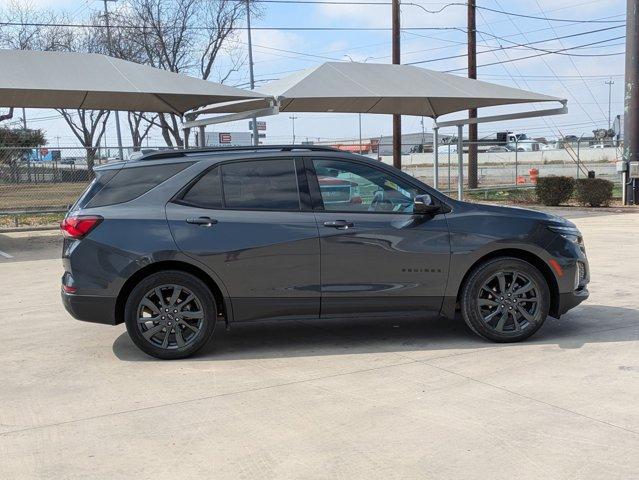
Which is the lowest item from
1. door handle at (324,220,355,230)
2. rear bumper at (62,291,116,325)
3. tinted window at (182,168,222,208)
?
rear bumper at (62,291,116,325)

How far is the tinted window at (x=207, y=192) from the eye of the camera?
18.5 ft

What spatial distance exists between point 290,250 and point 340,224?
48 centimetres

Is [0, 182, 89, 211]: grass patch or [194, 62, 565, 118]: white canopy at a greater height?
[194, 62, 565, 118]: white canopy

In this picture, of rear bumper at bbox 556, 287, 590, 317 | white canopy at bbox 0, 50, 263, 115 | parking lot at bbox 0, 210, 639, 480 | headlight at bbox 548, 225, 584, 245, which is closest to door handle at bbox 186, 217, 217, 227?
parking lot at bbox 0, 210, 639, 480

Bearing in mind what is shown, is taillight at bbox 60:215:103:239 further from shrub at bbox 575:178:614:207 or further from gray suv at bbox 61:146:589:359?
shrub at bbox 575:178:614:207

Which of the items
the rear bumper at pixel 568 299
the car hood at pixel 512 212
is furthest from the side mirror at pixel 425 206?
the rear bumper at pixel 568 299

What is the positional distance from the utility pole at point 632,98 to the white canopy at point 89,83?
1243 centimetres

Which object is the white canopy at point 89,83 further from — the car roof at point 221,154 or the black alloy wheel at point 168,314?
the black alloy wheel at point 168,314

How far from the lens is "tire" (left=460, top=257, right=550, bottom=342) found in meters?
5.85

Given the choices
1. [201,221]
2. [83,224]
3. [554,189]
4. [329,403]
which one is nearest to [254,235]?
[201,221]

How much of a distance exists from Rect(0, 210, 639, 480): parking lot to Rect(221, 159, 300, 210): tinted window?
1310 millimetres

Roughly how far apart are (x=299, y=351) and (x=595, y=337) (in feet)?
8.89

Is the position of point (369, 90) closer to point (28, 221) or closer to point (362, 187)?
point (28, 221)

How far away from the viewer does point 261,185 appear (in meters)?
A: 5.73
